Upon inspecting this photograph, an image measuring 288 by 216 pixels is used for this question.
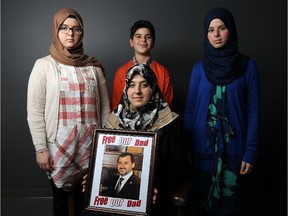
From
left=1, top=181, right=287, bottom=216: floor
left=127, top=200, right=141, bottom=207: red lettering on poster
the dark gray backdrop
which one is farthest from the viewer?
the dark gray backdrop

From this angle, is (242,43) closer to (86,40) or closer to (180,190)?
(86,40)

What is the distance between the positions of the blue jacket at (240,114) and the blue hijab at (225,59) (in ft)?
0.13

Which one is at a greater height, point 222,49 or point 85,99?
point 222,49

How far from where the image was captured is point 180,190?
1477mm

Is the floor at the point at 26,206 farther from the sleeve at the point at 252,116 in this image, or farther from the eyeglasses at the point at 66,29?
the sleeve at the point at 252,116

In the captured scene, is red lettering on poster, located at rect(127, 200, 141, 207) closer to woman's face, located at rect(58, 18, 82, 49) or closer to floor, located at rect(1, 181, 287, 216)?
woman's face, located at rect(58, 18, 82, 49)

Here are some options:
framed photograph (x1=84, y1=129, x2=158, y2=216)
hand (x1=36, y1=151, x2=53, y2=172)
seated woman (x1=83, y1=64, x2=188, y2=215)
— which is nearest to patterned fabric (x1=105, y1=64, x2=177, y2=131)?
seated woman (x1=83, y1=64, x2=188, y2=215)

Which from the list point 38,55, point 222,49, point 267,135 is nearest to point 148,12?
point 38,55

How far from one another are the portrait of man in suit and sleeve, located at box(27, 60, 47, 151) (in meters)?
0.67

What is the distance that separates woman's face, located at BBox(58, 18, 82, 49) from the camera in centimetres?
195

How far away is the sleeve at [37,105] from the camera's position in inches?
→ 75.2

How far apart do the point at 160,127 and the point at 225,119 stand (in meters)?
0.40

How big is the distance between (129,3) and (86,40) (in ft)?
1.97

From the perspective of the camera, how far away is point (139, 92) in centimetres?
167
